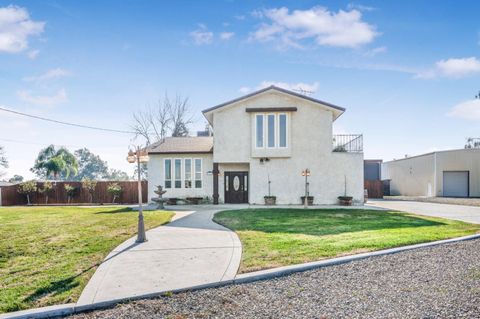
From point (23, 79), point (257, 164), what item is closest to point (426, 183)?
point (257, 164)

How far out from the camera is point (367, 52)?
43.8 ft

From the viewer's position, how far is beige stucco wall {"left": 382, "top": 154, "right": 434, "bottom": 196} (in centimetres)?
2650

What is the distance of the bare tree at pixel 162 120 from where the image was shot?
3619 centimetres

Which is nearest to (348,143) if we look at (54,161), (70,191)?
(70,191)

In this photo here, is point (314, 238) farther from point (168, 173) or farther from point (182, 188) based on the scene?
point (168, 173)

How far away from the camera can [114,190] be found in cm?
2327

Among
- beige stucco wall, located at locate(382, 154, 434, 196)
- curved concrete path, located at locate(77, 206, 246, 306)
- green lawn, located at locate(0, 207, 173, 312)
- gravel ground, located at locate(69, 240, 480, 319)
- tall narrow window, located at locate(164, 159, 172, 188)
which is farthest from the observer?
beige stucco wall, located at locate(382, 154, 434, 196)

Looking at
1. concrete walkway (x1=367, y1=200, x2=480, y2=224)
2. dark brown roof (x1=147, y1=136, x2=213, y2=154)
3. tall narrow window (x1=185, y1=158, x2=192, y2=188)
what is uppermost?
dark brown roof (x1=147, y1=136, x2=213, y2=154)

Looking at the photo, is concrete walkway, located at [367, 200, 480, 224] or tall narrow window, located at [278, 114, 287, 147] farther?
tall narrow window, located at [278, 114, 287, 147]

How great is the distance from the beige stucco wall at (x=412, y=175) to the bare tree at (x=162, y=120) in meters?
23.4

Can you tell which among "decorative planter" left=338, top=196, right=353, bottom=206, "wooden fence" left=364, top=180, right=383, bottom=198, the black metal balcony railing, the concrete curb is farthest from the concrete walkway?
"wooden fence" left=364, top=180, right=383, bottom=198

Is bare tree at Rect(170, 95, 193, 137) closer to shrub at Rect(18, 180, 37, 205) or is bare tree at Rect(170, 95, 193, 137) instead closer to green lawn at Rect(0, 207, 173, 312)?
shrub at Rect(18, 180, 37, 205)

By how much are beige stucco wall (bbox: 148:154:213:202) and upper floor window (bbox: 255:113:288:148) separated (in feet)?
11.8

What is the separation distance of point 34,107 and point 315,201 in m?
20.8
